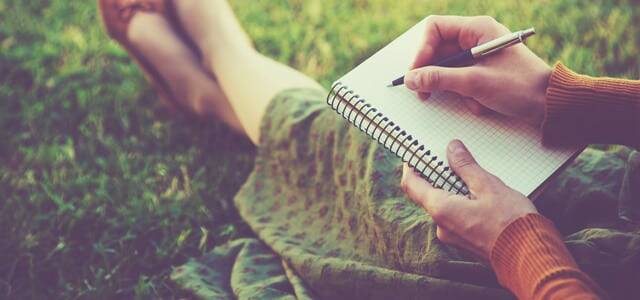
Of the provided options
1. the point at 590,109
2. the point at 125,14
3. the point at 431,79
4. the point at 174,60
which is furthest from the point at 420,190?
the point at 125,14

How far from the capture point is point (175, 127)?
196 cm

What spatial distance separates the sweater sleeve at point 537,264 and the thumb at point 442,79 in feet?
0.86

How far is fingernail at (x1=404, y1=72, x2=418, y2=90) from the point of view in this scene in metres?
1.10

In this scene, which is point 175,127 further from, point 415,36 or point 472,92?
point 472,92

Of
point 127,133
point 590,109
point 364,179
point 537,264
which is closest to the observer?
point 537,264

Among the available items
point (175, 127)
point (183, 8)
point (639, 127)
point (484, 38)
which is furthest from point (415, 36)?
point (175, 127)

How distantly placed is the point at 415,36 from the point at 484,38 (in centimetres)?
17

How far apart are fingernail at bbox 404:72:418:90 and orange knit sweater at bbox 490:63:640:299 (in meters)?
0.23

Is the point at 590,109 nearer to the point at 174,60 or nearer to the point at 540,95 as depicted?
the point at 540,95

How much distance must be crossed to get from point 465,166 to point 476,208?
0.08m

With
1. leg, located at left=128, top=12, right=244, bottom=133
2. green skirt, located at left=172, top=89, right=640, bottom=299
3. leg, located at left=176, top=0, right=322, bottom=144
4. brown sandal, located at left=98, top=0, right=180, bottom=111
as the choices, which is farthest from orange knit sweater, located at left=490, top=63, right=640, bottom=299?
brown sandal, located at left=98, top=0, right=180, bottom=111

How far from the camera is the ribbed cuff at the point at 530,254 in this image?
3.06 ft

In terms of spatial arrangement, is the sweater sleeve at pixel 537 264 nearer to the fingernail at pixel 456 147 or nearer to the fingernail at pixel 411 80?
the fingernail at pixel 456 147

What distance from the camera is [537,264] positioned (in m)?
0.94
